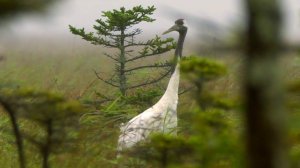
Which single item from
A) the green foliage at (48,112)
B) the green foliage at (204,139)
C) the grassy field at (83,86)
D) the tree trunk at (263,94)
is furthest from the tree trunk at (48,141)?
the tree trunk at (263,94)

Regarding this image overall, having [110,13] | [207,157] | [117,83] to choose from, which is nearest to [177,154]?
[207,157]

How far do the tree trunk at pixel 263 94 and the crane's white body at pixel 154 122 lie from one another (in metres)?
3.74

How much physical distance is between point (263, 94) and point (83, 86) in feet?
30.8

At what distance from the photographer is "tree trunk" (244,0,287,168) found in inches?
38.4

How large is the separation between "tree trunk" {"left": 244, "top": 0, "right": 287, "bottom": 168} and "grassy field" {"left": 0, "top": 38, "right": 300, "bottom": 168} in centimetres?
13

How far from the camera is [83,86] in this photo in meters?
10.3

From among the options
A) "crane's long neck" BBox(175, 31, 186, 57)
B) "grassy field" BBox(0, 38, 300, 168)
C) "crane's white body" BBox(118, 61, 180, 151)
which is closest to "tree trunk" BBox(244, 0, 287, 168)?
"grassy field" BBox(0, 38, 300, 168)

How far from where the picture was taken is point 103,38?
8.81 meters

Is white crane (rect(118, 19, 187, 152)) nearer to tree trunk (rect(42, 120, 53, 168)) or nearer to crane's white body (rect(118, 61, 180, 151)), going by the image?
crane's white body (rect(118, 61, 180, 151))

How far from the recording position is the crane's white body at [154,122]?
499 centimetres

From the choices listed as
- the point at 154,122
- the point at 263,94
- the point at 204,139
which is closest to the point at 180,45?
the point at 154,122

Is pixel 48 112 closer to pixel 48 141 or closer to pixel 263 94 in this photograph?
pixel 48 141

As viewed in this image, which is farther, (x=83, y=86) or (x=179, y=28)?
(x=83, y=86)

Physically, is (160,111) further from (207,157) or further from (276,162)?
(276,162)
